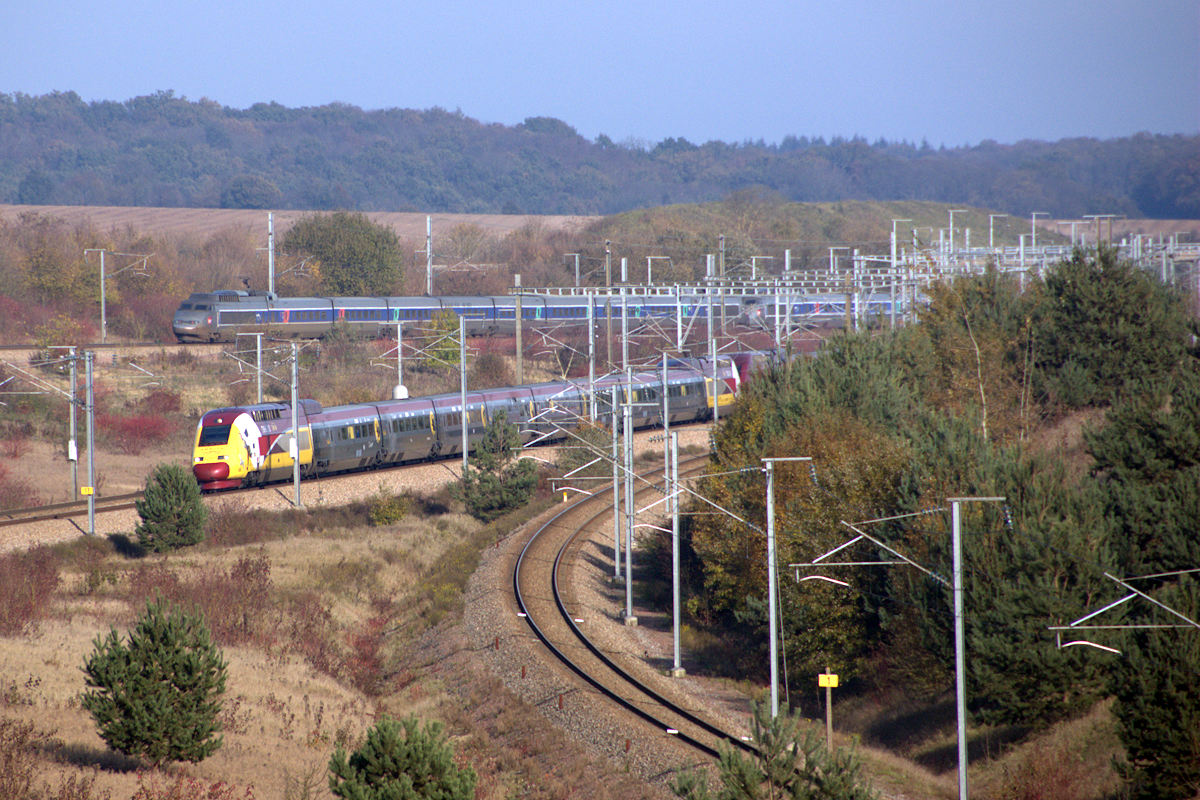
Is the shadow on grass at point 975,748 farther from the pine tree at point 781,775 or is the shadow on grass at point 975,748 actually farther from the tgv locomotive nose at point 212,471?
the tgv locomotive nose at point 212,471

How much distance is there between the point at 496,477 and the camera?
4191 cm

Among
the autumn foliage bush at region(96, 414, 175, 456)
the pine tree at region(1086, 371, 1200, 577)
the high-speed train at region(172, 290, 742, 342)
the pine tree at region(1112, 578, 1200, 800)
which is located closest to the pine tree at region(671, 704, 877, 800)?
the pine tree at region(1112, 578, 1200, 800)

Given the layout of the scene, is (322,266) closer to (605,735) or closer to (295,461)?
(295,461)

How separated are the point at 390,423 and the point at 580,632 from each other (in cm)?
1679

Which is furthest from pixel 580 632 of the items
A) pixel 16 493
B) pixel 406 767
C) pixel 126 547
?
pixel 16 493

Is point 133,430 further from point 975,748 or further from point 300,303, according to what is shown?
point 975,748

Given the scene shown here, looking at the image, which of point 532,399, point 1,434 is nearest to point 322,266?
point 1,434

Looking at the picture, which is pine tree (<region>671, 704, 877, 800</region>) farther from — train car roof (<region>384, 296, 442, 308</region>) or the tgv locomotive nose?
train car roof (<region>384, 296, 442, 308</region>)

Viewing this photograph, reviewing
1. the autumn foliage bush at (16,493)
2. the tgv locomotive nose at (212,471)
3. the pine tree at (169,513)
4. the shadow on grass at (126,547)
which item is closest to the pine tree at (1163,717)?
the pine tree at (169,513)

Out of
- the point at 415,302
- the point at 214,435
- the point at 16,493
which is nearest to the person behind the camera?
the point at 214,435

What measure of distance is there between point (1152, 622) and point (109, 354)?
56640mm

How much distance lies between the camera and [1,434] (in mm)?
50469

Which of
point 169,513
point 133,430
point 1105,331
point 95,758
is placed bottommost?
point 95,758

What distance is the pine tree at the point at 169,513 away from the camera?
32594 millimetres
